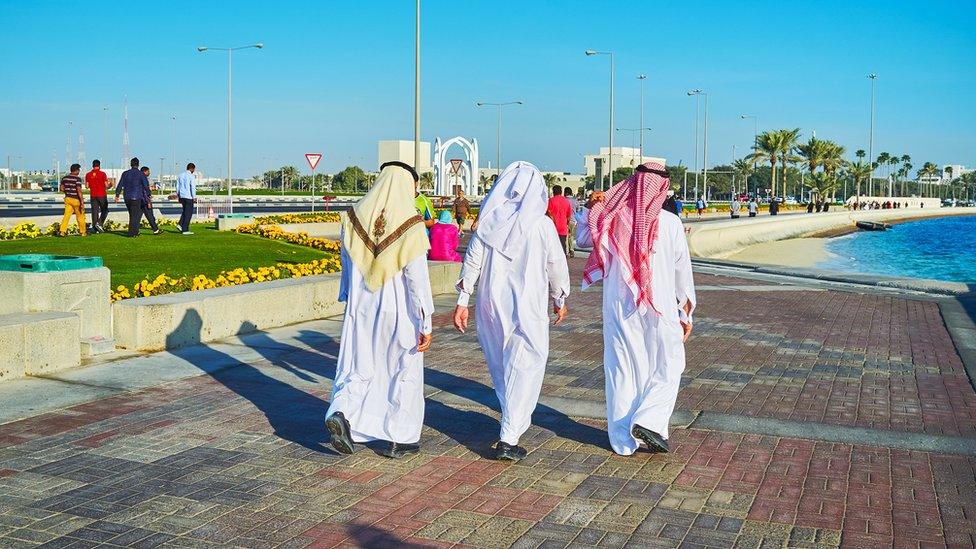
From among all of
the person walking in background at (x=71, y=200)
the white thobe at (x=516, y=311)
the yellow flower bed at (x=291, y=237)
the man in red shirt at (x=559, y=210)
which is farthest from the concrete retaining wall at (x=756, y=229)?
the white thobe at (x=516, y=311)

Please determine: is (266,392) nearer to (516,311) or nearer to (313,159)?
(516,311)

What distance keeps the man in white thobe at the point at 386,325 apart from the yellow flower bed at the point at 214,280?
507 centimetres

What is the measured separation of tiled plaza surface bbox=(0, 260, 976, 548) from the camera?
4891 millimetres

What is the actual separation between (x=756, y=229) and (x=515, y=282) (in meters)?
46.7

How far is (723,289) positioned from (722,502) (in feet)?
40.7

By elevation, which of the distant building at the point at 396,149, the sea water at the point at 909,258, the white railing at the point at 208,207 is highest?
the distant building at the point at 396,149

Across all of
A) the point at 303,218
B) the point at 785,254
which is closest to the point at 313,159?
the point at 303,218

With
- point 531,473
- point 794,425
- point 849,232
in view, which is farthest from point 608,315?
point 849,232

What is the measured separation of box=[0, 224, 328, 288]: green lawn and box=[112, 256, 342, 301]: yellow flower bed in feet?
2.56

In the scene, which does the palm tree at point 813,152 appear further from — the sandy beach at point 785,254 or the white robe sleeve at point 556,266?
the white robe sleeve at point 556,266

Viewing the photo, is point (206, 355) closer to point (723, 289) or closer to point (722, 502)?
point (722, 502)

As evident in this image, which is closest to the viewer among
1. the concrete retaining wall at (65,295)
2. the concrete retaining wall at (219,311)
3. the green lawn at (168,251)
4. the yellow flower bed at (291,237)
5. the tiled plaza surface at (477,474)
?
the tiled plaza surface at (477,474)

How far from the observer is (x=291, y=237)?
21.4m

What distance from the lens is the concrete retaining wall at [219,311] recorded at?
948 cm
